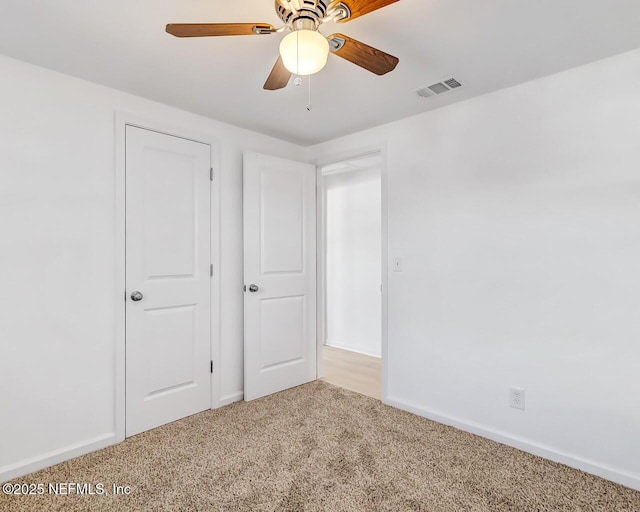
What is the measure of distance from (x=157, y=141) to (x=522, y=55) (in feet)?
7.58

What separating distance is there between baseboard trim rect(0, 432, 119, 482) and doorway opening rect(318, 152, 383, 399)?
224cm

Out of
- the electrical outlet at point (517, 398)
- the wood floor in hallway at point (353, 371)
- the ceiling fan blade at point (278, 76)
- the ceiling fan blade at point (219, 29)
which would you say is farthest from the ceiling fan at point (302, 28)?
the wood floor in hallway at point (353, 371)

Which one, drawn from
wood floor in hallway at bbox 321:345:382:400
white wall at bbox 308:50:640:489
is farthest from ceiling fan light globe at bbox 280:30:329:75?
wood floor in hallway at bbox 321:345:382:400

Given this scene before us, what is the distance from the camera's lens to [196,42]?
1821mm

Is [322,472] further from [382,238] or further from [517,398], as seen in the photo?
[382,238]

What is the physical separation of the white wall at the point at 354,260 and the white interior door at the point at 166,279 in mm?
2256

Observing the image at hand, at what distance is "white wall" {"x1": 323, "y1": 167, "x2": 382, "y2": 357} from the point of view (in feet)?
14.7

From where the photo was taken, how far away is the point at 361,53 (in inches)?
→ 59.0

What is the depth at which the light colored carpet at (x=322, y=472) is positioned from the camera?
1742mm

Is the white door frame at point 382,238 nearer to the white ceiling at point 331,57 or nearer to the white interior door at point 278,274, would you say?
the white interior door at point 278,274

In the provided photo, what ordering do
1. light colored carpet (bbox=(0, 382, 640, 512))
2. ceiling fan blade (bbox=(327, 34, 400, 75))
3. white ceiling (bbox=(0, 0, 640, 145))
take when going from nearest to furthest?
ceiling fan blade (bbox=(327, 34, 400, 75)) < white ceiling (bbox=(0, 0, 640, 145)) < light colored carpet (bbox=(0, 382, 640, 512))

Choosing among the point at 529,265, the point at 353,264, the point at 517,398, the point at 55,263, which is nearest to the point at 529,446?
the point at 517,398

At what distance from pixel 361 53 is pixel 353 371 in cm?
306

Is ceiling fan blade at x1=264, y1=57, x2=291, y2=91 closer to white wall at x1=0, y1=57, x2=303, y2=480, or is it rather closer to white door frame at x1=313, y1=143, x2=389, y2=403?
white wall at x1=0, y1=57, x2=303, y2=480
